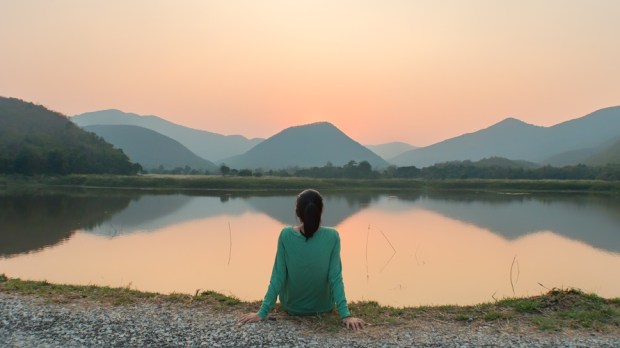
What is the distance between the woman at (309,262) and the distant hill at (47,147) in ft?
225

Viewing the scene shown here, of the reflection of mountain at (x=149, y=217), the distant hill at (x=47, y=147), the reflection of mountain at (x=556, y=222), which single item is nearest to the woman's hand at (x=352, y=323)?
the reflection of mountain at (x=149, y=217)

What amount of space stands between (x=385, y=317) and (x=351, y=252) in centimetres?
1056

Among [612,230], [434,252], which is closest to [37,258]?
[434,252]

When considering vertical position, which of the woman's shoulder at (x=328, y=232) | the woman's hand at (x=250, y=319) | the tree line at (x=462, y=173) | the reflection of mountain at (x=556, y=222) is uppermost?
the tree line at (x=462, y=173)

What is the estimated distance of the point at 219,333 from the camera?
16.6 feet

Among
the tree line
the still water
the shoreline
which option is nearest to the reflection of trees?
the still water

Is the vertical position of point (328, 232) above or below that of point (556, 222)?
above

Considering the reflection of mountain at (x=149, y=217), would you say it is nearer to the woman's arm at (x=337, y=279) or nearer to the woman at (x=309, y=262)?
the woman at (x=309, y=262)

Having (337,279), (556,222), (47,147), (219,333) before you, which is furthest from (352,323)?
(47,147)

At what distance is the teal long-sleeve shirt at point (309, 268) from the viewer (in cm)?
476

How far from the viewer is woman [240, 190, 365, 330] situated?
4590 millimetres

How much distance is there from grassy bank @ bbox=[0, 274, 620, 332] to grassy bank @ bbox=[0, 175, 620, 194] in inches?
2078

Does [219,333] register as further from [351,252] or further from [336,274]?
[351,252]

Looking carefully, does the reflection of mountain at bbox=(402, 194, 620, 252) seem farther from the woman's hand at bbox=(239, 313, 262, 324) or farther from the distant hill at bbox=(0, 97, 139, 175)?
the distant hill at bbox=(0, 97, 139, 175)
